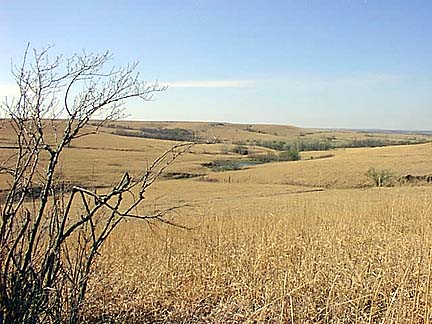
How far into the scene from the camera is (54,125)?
396 cm

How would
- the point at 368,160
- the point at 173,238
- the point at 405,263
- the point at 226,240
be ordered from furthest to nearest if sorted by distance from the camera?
1. the point at 368,160
2. the point at 173,238
3. the point at 226,240
4. the point at 405,263

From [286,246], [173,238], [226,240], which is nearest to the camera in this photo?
[286,246]

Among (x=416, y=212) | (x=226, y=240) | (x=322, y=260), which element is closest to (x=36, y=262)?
(x=322, y=260)

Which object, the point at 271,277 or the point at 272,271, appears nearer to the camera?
the point at 271,277

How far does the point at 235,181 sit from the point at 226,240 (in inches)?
1282

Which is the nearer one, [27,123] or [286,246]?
[27,123]

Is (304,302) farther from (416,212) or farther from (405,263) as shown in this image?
(416,212)

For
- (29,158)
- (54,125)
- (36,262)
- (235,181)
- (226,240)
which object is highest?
(54,125)

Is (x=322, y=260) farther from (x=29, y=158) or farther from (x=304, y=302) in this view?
(x=29, y=158)

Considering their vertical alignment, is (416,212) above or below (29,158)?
below

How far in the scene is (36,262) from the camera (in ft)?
13.3

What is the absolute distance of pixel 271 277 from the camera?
5.18 metres

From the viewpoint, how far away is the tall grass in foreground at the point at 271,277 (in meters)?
4.16

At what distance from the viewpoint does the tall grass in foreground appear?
416 centimetres
